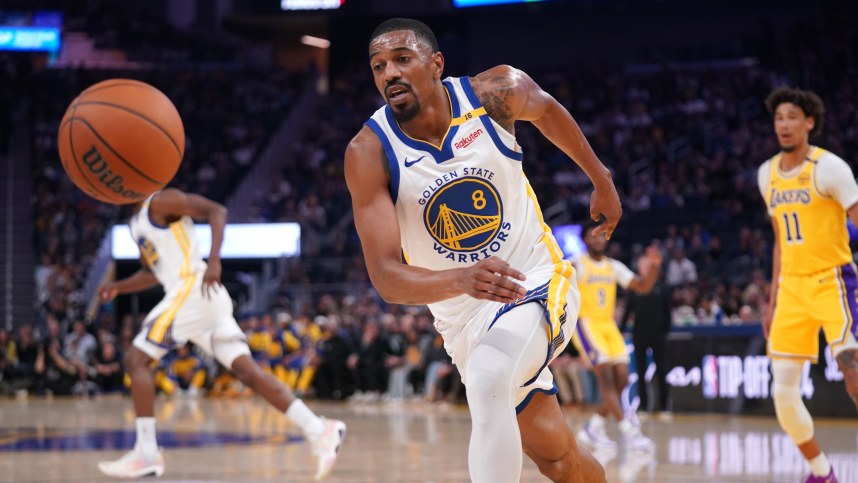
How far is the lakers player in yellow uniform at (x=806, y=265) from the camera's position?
6.42m

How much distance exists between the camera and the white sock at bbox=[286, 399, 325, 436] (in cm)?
784

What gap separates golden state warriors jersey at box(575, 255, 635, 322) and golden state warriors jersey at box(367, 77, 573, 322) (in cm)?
625

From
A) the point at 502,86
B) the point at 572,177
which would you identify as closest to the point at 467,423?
the point at 502,86

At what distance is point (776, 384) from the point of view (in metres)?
6.59

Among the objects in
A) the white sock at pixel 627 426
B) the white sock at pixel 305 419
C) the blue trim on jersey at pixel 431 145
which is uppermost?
the blue trim on jersey at pixel 431 145

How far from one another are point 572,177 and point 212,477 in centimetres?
1612

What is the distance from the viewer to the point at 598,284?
10.7m

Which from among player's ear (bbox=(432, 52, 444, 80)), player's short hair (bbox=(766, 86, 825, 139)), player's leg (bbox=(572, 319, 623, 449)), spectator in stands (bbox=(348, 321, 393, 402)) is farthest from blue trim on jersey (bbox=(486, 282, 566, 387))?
spectator in stands (bbox=(348, 321, 393, 402))

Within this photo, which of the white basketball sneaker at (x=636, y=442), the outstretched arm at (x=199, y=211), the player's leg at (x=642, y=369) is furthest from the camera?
the player's leg at (x=642, y=369)

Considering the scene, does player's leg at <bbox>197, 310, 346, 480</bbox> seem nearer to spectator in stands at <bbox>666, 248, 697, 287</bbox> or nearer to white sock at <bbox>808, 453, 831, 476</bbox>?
white sock at <bbox>808, 453, 831, 476</bbox>

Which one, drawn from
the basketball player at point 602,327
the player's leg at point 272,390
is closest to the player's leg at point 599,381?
the basketball player at point 602,327

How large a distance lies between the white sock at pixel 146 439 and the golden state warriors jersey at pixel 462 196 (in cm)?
391

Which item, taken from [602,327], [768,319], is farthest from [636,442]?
[768,319]

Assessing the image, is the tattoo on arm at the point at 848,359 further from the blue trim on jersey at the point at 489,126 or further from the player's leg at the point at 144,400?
the player's leg at the point at 144,400
